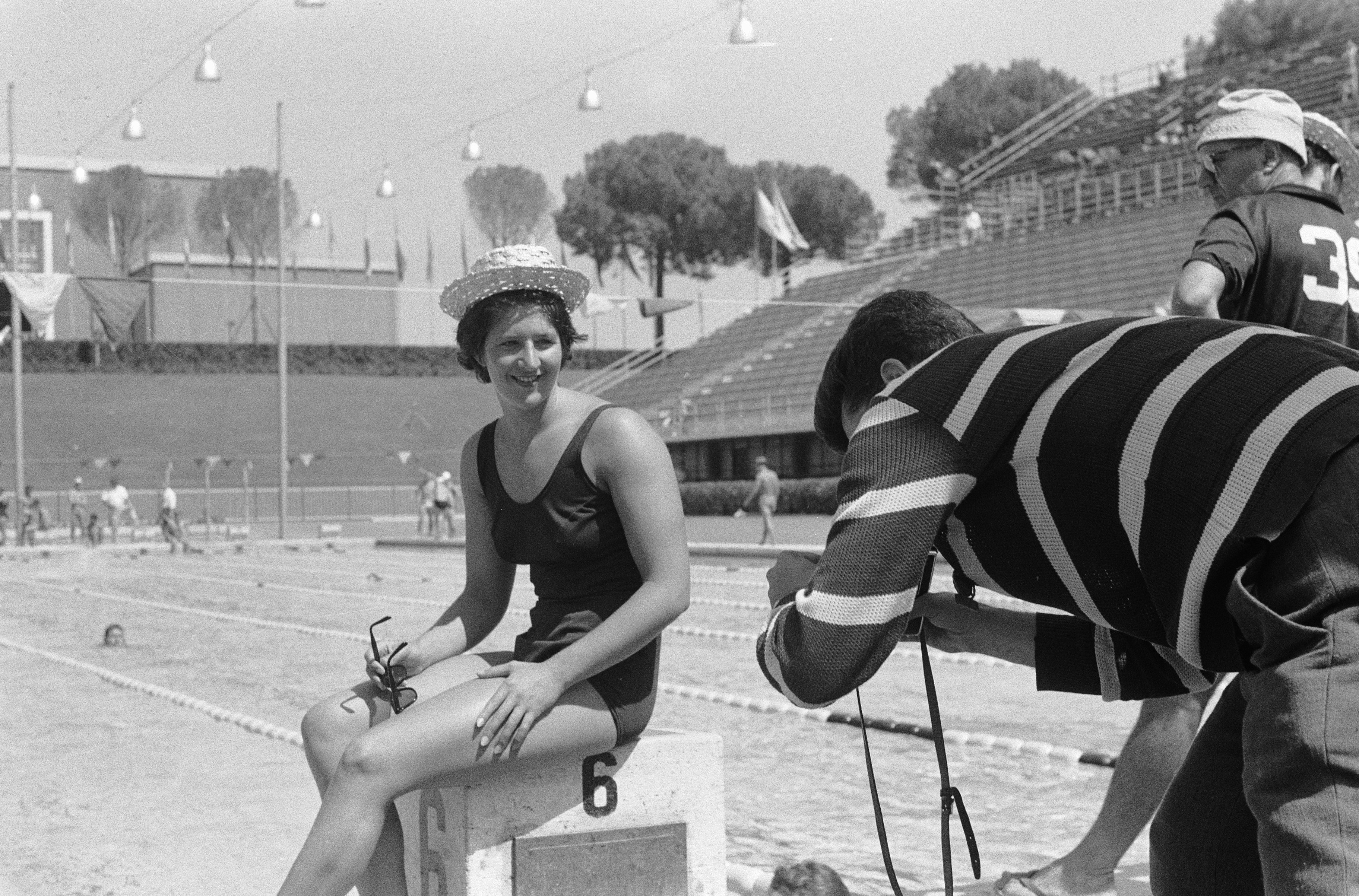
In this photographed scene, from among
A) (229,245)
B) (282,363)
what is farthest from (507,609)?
(229,245)

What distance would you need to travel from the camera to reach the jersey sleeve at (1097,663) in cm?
223

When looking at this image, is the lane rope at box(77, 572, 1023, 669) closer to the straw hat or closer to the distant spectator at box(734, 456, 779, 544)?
the straw hat

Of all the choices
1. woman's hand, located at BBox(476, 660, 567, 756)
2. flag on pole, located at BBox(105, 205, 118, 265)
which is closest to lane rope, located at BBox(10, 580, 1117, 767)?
woman's hand, located at BBox(476, 660, 567, 756)

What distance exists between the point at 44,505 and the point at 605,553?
4358cm

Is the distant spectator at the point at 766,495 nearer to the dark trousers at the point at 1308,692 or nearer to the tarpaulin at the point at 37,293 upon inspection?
the tarpaulin at the point at 37,293

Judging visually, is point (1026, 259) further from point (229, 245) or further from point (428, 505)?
point (229, 245)

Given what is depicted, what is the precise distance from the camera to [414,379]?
57.0m

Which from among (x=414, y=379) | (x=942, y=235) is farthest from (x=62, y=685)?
(x=414, y=379)

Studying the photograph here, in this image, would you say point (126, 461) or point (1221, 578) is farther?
point (126, 461)

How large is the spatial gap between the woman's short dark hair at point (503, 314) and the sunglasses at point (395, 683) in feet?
2.06

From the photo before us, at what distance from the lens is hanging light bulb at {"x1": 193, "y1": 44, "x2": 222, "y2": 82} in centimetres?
2497

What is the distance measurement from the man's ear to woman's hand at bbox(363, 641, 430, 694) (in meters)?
1.47

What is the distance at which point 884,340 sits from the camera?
2258mm

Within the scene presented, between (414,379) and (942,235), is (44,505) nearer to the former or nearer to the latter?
(414,379)
